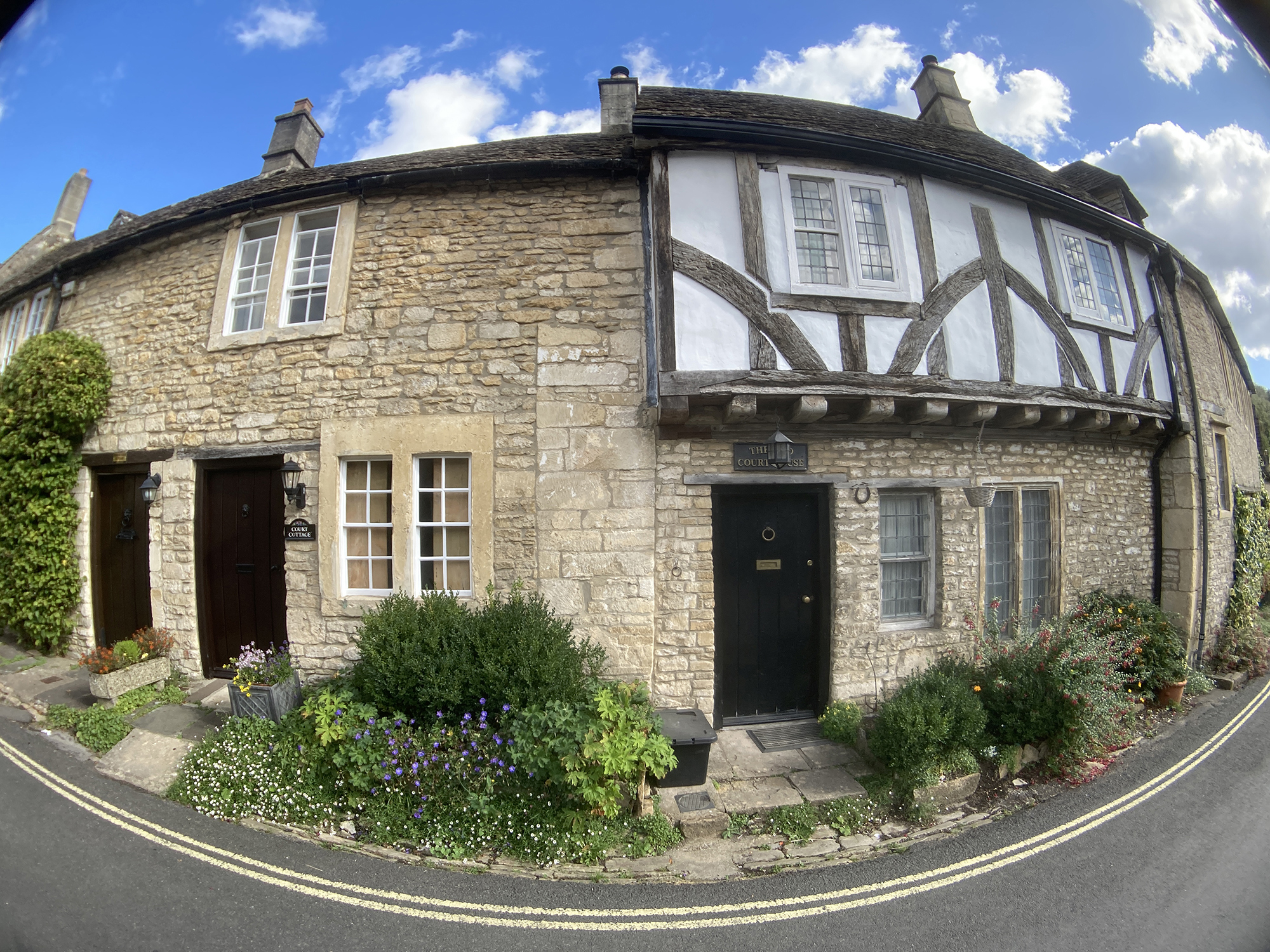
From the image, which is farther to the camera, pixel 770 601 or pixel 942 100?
pixel 942 100

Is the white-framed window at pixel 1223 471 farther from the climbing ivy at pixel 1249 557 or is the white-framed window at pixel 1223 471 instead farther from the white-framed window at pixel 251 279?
the white-framed window at pixel 251 279

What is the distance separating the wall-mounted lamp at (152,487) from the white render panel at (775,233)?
8011mm

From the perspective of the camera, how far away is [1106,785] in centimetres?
466

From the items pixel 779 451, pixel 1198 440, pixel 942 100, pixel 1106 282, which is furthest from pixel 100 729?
pixel 942 100

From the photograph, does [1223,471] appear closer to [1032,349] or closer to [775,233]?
[1032,349]

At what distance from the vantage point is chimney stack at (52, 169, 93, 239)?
11.7 meters

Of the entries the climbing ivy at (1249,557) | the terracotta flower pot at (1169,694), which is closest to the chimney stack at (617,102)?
the terracotta flower pot at (1169,694)

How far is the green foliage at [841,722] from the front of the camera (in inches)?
204

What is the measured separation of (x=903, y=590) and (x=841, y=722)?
1862mm

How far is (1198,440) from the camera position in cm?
748

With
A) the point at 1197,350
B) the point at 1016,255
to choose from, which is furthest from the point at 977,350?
the point at 1197,350

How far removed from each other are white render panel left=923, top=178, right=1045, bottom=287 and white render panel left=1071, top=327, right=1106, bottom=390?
844mm

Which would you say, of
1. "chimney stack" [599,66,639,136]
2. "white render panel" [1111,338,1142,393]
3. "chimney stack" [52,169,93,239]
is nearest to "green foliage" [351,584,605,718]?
"chimney stack" [599,66,639,136]

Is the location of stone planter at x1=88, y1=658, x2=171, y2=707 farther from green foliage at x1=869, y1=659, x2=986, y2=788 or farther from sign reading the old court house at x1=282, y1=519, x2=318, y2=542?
green foliage at x1=869, y1=659, x2=986, y2=788
